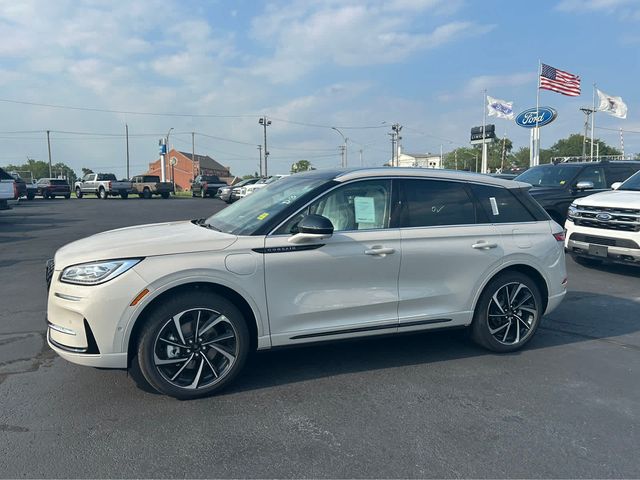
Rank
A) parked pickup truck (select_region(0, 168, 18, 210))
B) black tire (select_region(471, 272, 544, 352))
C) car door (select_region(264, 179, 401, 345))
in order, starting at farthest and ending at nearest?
parked pickup truck (select_region(0, 168, 18, 210)) → black tire (select_region(471, 272, 544, 352)) → car door (select_region(264, 179, 401, 345))

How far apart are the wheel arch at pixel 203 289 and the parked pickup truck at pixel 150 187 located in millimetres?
38571

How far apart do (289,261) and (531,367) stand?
94.4 inches

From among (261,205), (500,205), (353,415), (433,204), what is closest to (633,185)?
(500,205)

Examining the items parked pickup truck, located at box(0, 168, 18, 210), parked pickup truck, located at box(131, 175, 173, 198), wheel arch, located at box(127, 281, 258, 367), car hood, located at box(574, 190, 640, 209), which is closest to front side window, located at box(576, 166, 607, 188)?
car hood, located at box(574, 190, 640, 209)

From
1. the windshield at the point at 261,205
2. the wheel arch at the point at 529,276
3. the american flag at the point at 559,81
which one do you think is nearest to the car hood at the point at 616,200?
the wheel arch at the point at 529,276

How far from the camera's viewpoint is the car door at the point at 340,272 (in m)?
3.87

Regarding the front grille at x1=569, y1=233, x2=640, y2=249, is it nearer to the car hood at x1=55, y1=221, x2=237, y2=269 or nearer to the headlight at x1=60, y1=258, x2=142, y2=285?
the car hood at x1=55, y1=221, x2=237, y2=269

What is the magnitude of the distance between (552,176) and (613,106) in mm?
35351

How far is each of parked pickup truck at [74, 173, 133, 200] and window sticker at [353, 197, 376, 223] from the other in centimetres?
3833

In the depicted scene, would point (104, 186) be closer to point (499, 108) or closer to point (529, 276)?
point (499, 108)

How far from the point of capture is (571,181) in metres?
11.5

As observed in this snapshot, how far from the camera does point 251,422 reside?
3398mm

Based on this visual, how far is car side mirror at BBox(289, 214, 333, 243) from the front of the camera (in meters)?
3.76

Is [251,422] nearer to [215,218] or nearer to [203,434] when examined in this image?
[203,434]
